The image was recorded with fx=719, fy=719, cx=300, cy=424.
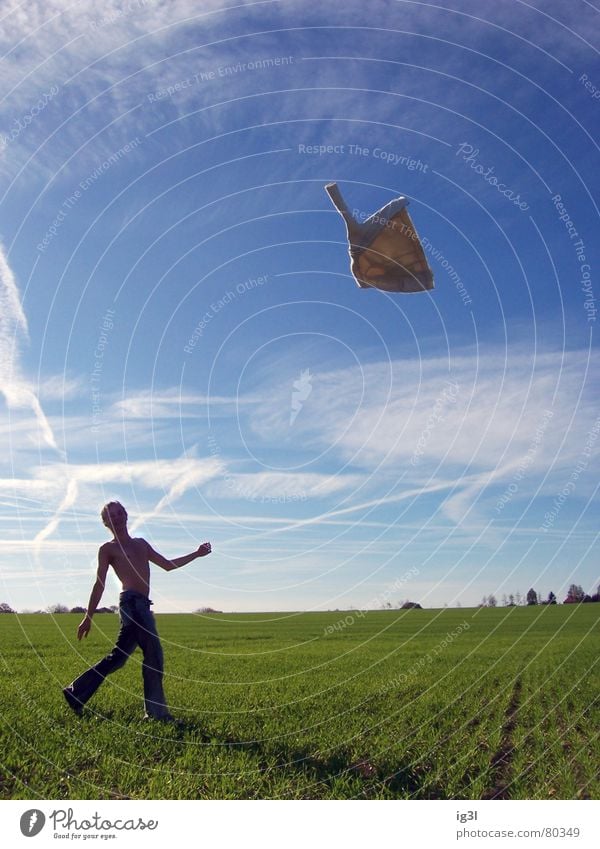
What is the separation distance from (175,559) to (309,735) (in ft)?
10.1

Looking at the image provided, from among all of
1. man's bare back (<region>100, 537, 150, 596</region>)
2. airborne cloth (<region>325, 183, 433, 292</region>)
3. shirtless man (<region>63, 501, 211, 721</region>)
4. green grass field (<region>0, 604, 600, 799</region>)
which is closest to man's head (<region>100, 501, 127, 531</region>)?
shirtless man (<region>63, 501, 211, 721</region>)

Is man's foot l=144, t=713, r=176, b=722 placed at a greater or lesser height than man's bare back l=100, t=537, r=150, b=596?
lesser

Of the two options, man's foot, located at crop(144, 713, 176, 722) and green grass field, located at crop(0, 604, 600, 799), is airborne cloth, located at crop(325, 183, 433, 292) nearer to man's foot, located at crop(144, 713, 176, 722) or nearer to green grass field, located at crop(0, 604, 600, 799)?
green grass field, located at crop(0, 604, 600, 799)

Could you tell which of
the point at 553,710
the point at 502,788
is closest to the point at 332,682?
the point at 553,710

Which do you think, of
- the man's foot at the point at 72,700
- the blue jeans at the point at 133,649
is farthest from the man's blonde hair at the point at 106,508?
the man's foot at the point at 72,700

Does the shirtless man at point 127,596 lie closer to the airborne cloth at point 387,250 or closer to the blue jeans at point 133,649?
the blue jeans at point 133,649

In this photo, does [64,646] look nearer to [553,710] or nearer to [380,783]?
[553,710]

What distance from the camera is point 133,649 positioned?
9.95 meters

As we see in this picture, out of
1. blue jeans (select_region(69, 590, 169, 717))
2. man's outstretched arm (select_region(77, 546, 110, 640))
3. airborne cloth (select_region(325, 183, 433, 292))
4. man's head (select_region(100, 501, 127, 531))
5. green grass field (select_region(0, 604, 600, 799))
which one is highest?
airborne cloth (select_region(325, 183, 433, 292))

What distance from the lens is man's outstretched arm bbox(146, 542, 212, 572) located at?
9.49 metres

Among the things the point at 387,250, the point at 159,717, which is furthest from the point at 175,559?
the point at 387,250

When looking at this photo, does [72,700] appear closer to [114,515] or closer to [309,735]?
[114,515]

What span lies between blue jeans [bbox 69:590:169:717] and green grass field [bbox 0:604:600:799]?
518 millimetres

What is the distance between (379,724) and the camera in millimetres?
10945
